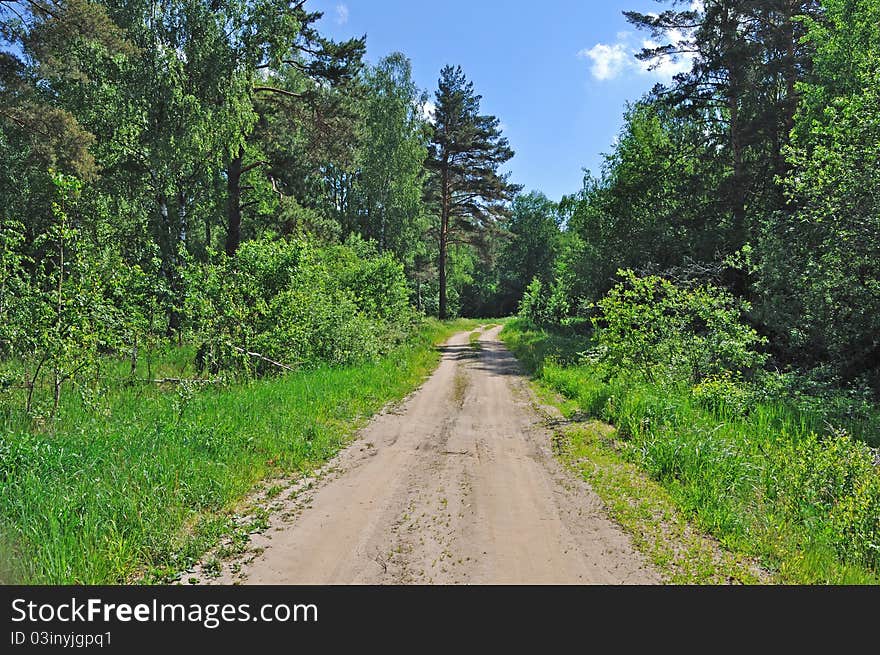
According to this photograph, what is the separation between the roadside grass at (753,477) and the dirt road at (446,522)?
56 centimetres

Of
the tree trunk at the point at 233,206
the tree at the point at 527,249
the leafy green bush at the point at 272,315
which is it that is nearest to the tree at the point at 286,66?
the tree trunk at the point at 233,206

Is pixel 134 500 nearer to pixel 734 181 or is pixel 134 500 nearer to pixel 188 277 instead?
pixel 188 277

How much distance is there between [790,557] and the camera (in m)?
4.17

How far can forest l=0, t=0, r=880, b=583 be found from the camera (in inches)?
197

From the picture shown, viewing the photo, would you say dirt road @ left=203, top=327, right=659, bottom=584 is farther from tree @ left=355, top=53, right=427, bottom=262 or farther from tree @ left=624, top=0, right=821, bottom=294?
tree @ left=355, top=53, right=427, bottom=262

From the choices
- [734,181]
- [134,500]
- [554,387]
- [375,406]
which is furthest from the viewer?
[734,181]

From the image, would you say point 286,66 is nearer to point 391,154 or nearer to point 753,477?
point 391,154

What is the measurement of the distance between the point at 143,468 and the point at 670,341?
373 inches

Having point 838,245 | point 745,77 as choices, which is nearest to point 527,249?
point 745,77

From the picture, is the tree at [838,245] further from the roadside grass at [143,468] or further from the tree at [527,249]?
the tree at [527,249]

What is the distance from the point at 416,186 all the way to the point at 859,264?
2521 centimetres

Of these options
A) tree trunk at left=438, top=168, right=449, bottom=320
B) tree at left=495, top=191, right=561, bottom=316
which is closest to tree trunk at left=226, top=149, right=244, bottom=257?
tree trunk at left=438, top=168, right=449, bottom=320
